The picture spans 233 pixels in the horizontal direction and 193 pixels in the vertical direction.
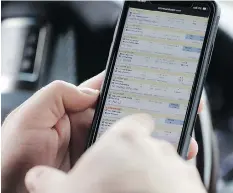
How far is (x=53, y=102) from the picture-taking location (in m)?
0.67

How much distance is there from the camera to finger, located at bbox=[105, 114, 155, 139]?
0.46 metres

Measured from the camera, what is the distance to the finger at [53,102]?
67cm

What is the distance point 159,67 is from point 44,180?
265mm

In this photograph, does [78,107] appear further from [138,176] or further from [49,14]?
[49,14]

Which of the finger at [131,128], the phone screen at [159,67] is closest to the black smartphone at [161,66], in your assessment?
the phone screen at [159,67]

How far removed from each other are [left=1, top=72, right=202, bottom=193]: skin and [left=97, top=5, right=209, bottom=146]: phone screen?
0.04 metres

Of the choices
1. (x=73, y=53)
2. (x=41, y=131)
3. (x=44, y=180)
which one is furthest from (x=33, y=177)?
(x=73, y=53)

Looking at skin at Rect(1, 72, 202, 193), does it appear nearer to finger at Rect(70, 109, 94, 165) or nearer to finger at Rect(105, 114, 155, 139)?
finger at Rect(70, 109, 94, 165)

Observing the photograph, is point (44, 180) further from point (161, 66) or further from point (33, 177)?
point (161, 66)

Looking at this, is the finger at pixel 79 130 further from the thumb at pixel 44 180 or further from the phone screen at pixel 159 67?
the thumb at pixel 44 180

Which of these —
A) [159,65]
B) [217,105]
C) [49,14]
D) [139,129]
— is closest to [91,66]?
[49,14]

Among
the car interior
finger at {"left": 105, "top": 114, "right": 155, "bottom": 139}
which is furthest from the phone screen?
the car interior

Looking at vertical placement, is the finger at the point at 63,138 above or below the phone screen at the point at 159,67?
below

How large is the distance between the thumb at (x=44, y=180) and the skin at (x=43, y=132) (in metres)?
0.17
